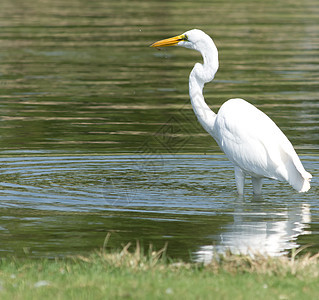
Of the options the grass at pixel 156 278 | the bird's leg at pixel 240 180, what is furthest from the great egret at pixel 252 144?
the grass at pixel 156 278

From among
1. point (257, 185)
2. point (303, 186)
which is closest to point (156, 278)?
point (303, 186)

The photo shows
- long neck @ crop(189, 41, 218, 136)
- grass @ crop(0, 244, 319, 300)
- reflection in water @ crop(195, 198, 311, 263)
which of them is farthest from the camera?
long neck @ crop(189, 41, 218, 136)

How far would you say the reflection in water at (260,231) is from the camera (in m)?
8.27

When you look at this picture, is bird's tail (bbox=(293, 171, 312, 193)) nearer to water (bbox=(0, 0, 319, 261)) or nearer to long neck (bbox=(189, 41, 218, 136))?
water (bbox=(0, 0, 319, 261))

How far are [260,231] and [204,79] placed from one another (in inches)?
124

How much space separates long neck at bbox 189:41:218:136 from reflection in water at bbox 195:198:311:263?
148cm

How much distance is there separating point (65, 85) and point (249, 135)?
10727mm

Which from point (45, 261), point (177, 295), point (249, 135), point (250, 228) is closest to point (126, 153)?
point (249, 135)

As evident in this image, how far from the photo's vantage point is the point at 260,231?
9227 millimetres

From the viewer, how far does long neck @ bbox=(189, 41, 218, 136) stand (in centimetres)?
1168

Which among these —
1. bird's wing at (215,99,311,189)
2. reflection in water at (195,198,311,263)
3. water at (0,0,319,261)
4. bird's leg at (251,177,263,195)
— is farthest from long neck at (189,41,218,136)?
reflection in water at (195,198,311,263)

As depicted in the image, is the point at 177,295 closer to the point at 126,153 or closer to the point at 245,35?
the point at 126,153

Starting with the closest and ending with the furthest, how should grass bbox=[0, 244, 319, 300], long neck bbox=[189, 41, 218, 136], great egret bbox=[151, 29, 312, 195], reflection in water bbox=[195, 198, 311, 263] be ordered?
grass bbox=[0, 244, 319, 300] → reflection in water bbox=[195, 198, 311, 263] → great egret bbox=[151, 29, 312, 195] → long neck bbox=[189, 41, 218, 136]

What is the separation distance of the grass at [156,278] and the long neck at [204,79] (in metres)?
4.31
